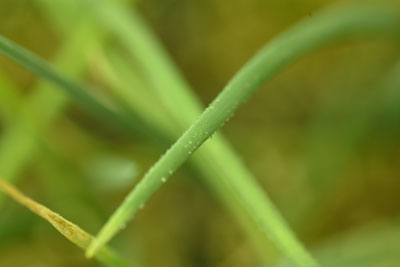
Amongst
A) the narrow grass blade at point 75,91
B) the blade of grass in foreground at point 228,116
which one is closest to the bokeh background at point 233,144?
the narrow grass blade at point 75,91

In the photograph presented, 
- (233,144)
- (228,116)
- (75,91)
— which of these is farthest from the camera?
(233,144)

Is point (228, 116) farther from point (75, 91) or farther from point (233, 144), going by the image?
point (233, 144)

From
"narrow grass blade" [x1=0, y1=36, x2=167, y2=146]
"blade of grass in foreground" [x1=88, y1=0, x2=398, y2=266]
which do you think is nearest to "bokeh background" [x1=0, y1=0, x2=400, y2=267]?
"narrow grass blade" [x1=0, y1=36, x2=167, y2=146]

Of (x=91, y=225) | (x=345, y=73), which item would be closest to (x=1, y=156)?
(x=91, y=225)

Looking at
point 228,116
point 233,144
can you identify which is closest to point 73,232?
point 228,116

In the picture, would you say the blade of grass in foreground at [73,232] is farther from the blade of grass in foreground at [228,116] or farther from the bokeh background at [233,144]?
the bokeh background at [233,144]

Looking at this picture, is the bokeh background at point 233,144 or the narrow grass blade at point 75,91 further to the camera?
the bokeh background at point 233,144
